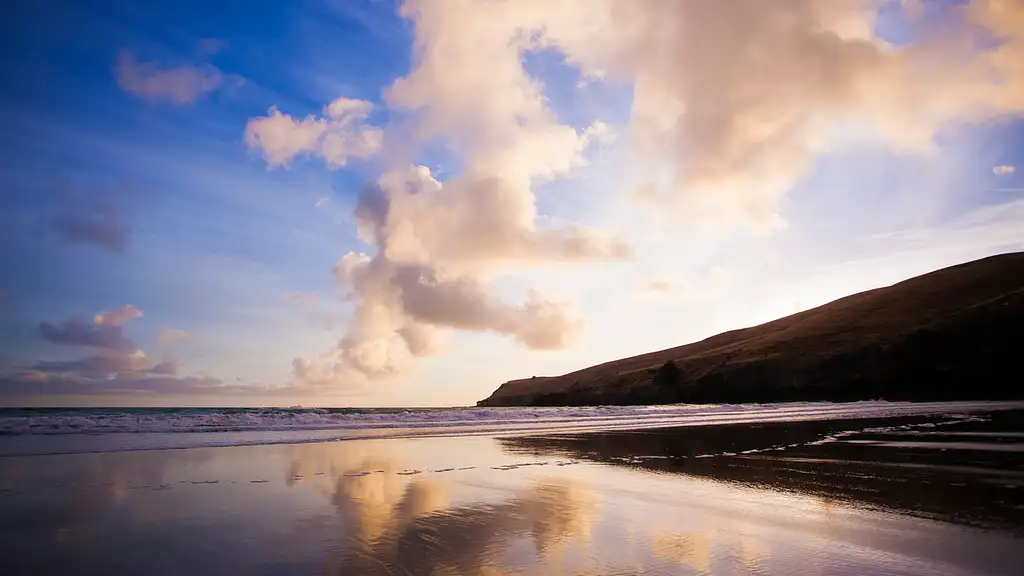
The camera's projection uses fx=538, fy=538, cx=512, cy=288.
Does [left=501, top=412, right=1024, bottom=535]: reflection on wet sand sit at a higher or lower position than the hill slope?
lower

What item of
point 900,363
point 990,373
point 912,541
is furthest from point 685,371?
point 912,541

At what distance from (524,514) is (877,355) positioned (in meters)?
106

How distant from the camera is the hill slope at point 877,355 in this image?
8112 centimetres

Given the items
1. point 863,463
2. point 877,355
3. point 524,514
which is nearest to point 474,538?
point 524,514

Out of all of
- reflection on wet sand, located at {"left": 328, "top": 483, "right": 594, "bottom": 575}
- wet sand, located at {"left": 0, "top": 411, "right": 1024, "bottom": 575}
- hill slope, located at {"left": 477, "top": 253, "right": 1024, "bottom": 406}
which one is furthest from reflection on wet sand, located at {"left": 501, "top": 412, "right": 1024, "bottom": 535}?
hill slope, located at {"left": 477, "top": 253, "right": 1024, "bottom": 406}

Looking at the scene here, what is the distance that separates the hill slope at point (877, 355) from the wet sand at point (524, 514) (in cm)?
8419

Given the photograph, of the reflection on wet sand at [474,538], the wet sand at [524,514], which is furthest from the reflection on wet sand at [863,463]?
the reflection on wet sand at [474,538]

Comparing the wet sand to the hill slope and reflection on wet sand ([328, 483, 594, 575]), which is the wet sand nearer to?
reflection on wet sand ([328, 483, 594, 575])

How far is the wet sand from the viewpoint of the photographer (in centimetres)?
632

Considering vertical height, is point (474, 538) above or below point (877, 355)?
below

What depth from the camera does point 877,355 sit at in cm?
9356

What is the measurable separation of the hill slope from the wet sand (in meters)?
84.2

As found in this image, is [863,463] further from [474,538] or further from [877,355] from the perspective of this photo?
→ [877,355]

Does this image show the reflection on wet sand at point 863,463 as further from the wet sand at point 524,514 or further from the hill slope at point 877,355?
the hill slope at point 877,355
